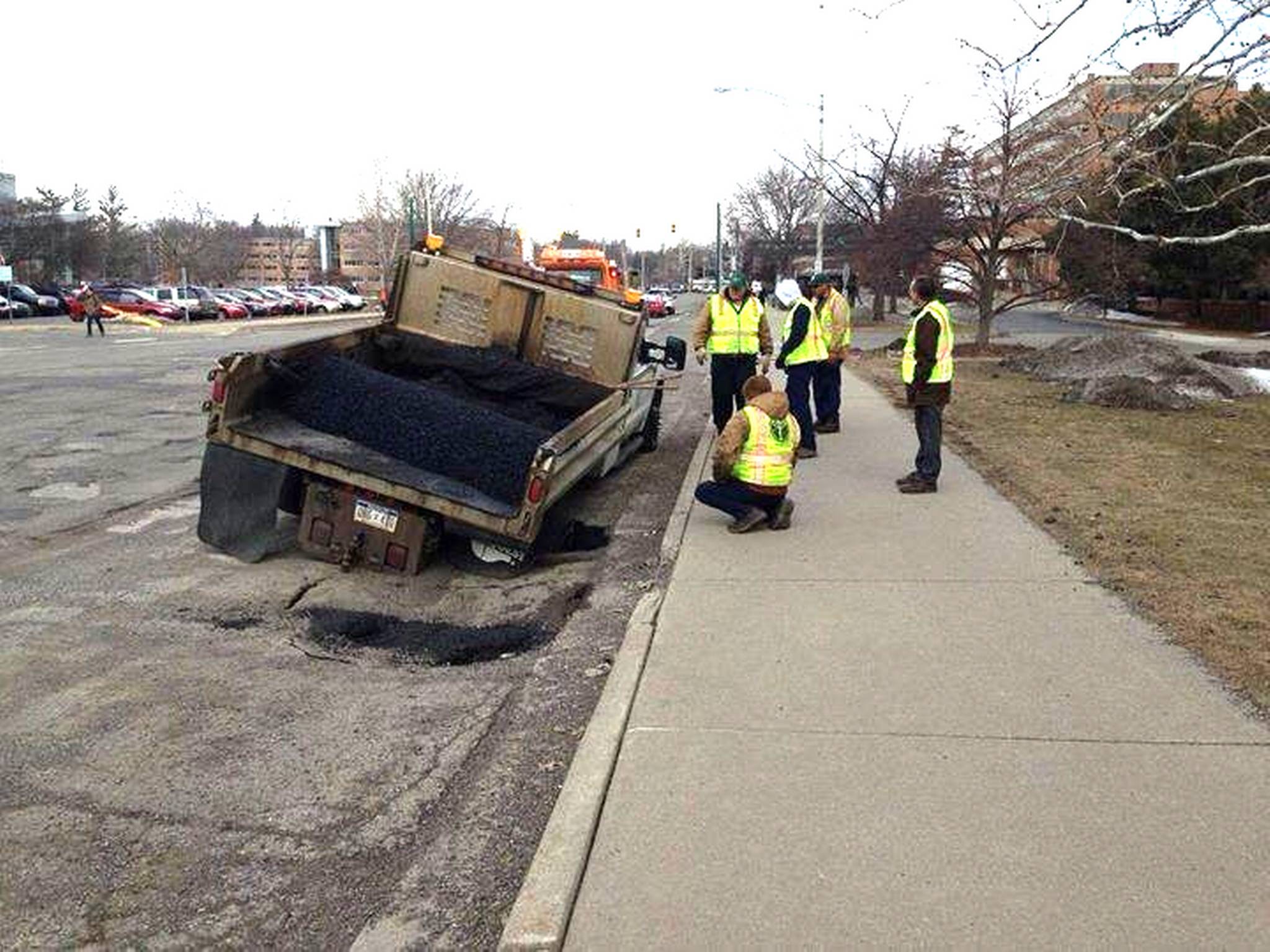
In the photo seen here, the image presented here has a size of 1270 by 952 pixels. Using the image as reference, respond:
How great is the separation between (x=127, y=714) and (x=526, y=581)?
284 cm

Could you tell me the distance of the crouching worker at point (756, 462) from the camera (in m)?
7.64

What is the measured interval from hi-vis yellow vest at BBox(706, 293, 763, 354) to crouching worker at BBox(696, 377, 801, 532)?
11.3ft

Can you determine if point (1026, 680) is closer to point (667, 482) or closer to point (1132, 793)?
point (1132, 793)

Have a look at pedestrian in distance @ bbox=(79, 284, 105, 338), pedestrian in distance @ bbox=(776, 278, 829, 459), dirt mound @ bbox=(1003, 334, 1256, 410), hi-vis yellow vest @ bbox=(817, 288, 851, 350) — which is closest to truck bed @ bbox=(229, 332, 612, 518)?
pedestrian in distance @ bbox=(776, 278, 829, 459)

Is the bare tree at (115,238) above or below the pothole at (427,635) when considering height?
above

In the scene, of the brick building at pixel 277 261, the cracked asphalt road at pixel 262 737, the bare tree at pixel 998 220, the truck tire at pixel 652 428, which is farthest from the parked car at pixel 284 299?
the brick building at pixel 277 261

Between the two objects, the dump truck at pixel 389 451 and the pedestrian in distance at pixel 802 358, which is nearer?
the dump truck at pixel 389 451

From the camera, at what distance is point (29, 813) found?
4027 millimetres

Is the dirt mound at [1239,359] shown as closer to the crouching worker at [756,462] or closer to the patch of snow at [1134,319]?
the crouching worker at [756,462]

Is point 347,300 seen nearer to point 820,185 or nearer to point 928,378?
point 820,185

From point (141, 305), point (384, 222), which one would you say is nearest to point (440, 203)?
point (384, 222)

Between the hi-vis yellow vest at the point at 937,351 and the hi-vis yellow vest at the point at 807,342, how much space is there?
2026mm

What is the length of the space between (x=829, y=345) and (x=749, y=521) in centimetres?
465

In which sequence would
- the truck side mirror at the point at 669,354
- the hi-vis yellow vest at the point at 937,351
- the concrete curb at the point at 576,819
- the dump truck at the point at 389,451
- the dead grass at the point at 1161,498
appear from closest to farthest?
1. the concrete curb at the point at 576,819
2. the dead grass at the point at 1161,498
3. the dump truck at the point at 389,451
4. the hi-vis yellow vest at the point at 937,351
5. the truck side mirror at the point at 669,354
